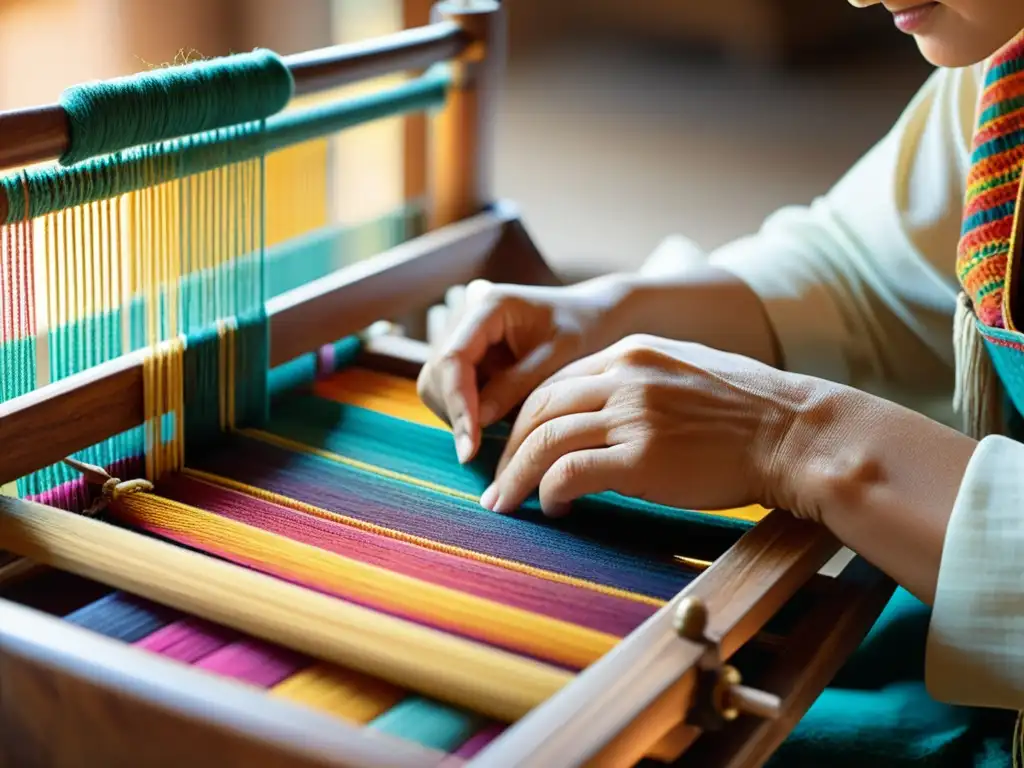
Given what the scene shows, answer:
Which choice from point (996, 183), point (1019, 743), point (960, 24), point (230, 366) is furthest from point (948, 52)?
point (230, 366)

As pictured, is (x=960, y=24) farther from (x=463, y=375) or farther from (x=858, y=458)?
(x=463, y=375)

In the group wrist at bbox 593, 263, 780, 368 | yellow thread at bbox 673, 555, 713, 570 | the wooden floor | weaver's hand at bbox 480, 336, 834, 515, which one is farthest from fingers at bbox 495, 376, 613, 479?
the wooden floor

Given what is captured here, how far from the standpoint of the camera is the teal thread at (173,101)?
84 cm

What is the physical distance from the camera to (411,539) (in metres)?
0.88

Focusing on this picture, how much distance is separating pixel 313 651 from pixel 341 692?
29 mm

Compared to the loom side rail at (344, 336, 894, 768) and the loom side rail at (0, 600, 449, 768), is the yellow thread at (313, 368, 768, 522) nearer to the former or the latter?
the loom side rail at (344, 336, 894, 768)

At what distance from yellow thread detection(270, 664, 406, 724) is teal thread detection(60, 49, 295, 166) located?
1.24 ft

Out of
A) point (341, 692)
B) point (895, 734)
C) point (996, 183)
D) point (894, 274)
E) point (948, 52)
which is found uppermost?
point (948, 52)

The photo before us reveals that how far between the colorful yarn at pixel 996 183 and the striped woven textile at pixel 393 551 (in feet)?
0.90

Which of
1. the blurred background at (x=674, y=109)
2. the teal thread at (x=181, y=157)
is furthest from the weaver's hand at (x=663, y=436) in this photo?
the blurred background at (x=674, y=109)

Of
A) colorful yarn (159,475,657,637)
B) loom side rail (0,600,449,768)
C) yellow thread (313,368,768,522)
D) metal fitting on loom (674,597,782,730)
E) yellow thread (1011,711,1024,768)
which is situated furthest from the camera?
yellow thread (313,368,768,522)

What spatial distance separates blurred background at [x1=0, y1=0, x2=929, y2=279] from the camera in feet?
7.23

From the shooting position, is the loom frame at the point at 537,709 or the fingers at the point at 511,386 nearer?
the loom frame at the point at 537,709

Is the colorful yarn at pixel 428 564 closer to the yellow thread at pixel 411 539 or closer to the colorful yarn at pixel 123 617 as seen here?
the yellow thread at pixel 411 539
